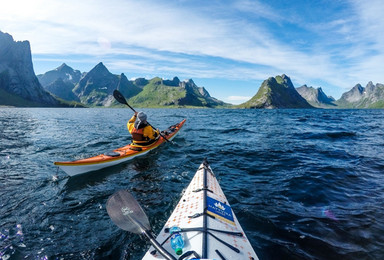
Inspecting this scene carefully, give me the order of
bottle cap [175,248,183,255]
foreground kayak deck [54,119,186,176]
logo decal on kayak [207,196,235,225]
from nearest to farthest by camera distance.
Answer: bottle cap [175,248,183,255], logo decal on kayak [207,196,235,225], foreground kayak deck [54,119,186,176]

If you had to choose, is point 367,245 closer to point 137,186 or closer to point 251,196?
point 251,196

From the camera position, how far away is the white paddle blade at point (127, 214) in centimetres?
457

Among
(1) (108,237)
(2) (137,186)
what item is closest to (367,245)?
(1) (108,237)

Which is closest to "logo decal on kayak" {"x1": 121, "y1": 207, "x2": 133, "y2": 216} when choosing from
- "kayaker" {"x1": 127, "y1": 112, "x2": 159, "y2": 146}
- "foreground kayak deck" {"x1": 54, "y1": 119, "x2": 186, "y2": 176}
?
"foreground kayak deck" {"x1": 54, "y1": 119, "x2": 186, "y2": 176}

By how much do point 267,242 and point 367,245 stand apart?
8.21 feet

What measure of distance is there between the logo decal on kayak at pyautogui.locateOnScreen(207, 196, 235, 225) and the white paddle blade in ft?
5.54

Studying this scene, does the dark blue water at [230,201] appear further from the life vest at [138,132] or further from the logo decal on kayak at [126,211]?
the life vest at [138,132]

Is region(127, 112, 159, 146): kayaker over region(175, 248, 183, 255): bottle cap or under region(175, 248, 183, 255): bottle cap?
over

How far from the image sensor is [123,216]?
491 cm

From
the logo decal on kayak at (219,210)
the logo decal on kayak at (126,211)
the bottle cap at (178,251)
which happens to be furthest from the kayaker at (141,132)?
the bottle cap at (178,251)

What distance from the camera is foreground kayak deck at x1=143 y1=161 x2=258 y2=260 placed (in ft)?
12.7

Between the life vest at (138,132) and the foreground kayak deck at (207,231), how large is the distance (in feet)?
25.5

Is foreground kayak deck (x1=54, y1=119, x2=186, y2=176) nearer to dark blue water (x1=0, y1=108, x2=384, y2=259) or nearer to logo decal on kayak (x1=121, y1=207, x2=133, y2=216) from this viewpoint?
dark blue water (x1=0, y1=108, x2=384, y2=259)

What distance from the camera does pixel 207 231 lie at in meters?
4.29
